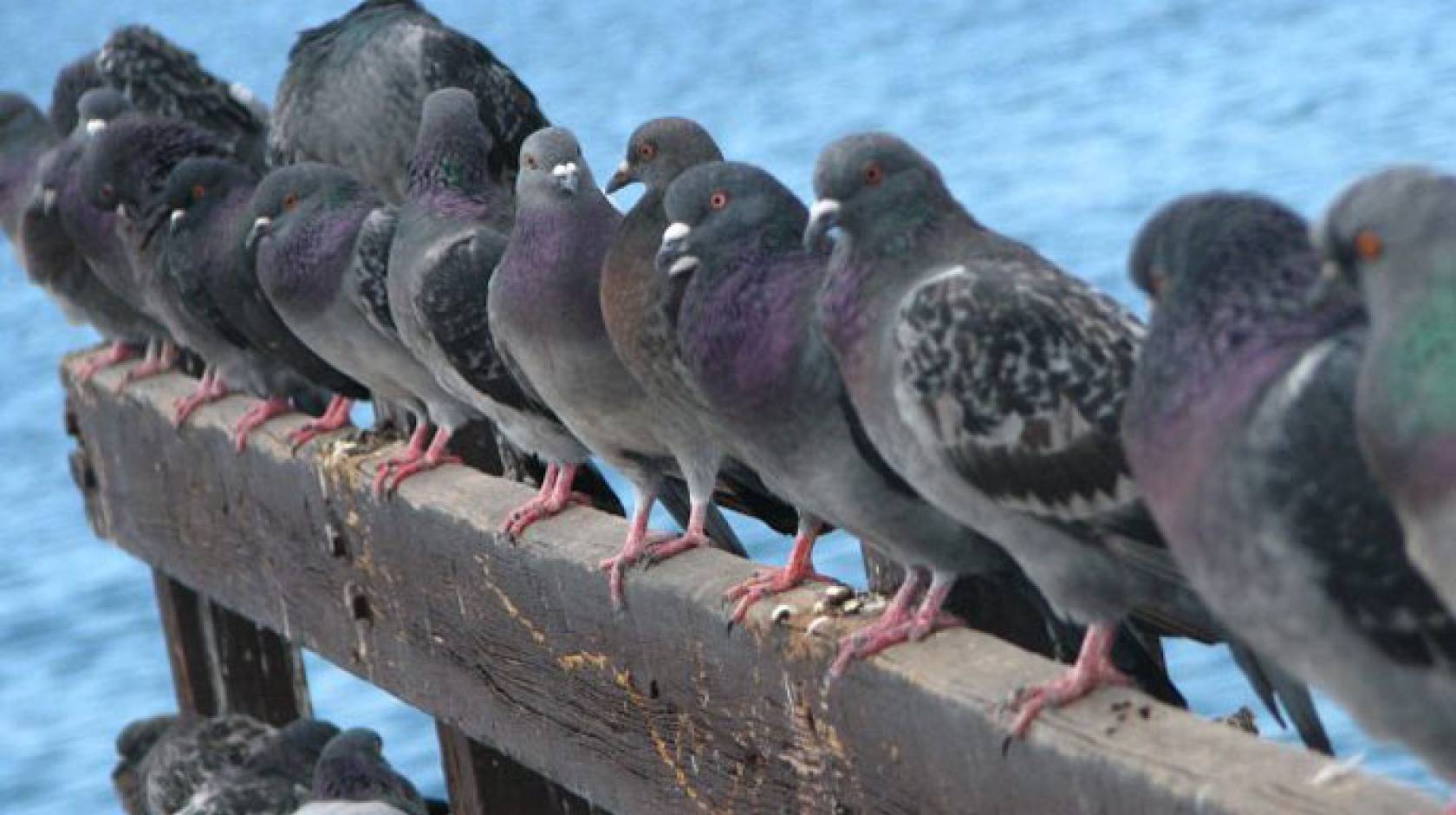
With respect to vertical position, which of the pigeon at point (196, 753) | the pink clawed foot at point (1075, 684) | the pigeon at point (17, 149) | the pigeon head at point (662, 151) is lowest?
the pigeon at point (196, 753)

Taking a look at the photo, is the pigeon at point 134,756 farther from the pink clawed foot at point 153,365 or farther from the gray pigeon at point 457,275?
the gray pigeon at point 457,275

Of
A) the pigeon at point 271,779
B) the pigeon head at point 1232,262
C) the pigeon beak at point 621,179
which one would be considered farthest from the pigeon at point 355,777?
the pigeon head at point 1232,262

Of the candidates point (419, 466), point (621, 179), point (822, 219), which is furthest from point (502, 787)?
point (822, 219)

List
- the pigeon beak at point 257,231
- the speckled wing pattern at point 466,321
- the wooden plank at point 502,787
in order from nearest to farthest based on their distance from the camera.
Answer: the speckled wing pattern at point 466,321
the wooden plank at point 502,787
the pigeon beak at point 257,231

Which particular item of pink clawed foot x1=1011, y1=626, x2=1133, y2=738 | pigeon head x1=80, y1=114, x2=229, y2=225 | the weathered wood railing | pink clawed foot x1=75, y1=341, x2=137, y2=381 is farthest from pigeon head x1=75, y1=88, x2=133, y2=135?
pink clawed foot x1=1011, y1=626, x2=1133, y2=738

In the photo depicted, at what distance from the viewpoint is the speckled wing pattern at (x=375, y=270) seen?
709 cm

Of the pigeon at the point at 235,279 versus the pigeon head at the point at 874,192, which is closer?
the pigeon head at the point at 874,192

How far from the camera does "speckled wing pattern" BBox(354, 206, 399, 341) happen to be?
7.09 meters

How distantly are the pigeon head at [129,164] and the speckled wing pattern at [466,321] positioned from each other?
8.19 feet

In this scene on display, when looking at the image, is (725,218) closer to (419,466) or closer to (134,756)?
(419,466)

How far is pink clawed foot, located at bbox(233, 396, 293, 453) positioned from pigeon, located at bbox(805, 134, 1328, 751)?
10.7 feet

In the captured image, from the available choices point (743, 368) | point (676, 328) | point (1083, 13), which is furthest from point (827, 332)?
point (1083, 13)

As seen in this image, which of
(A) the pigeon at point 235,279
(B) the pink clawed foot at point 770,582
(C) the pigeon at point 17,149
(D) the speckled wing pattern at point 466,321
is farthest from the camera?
(C) the pigeon at point 17,149

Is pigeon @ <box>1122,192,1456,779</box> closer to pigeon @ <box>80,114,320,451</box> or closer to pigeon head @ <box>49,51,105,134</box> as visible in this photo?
pigeon @ <box>80,114,320,451</box>
